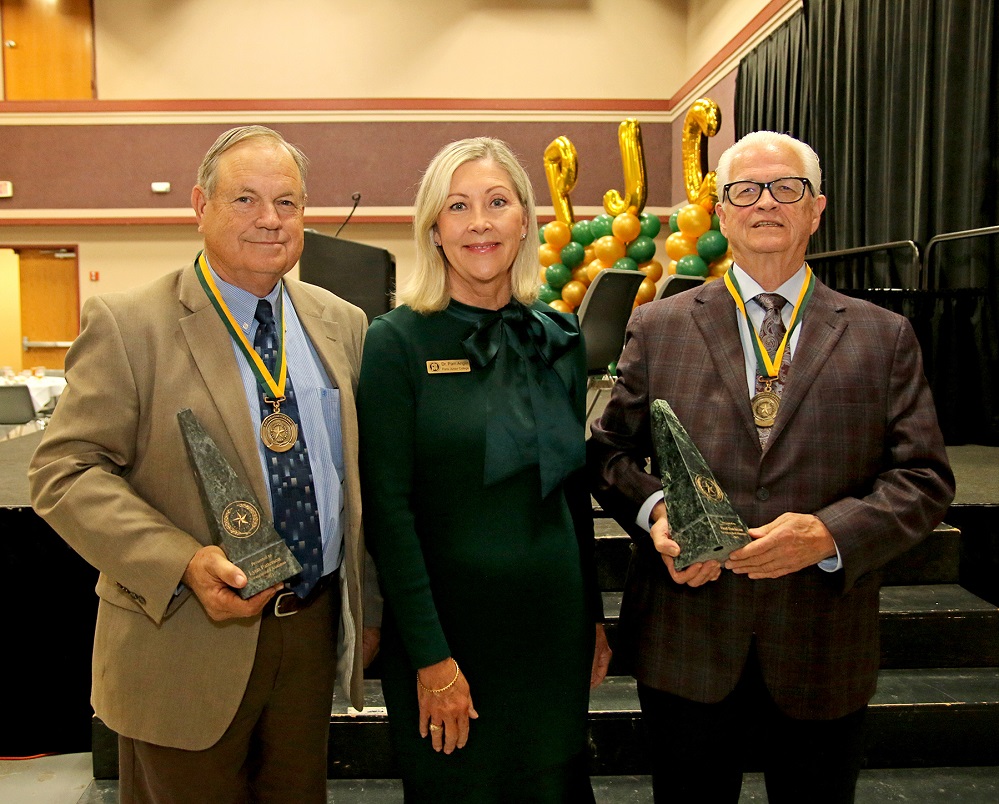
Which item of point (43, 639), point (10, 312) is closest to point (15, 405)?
point (43, 639)

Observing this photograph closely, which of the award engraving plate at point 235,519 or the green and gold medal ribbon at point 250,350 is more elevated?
the green and gold medal ribbon at point 250,350

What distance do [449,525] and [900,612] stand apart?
1753 mm

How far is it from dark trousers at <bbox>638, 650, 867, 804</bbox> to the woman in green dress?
169 millimetres

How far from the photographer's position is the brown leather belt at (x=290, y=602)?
1.39 meters

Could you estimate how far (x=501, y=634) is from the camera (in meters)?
1.43

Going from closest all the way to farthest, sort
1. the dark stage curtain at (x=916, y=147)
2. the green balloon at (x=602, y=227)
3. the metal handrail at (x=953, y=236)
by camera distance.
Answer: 1. the metal handrail at (x=953, y=236)
2. the dark stage curtain at (x=916, y=147)
3. the green balloon at (x=602, y=227)

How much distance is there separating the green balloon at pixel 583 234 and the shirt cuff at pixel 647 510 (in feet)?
18.6

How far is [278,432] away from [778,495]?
86 cm

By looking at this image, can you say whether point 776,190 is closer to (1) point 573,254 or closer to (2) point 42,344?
(1) point 573,254

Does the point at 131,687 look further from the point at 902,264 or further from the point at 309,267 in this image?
the point at 902,264

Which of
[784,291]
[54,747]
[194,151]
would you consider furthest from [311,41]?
[784,291]

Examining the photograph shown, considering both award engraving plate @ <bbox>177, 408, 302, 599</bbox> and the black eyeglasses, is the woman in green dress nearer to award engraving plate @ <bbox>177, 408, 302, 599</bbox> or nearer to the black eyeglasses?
award engraving plate @ <bbox>177, 408, 302, 599</bbox>

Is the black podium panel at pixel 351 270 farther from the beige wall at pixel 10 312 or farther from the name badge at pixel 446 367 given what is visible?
the beige wall at pixel 10 312

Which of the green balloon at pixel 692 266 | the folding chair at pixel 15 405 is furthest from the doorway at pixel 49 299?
the green balloon at pixel 692 266
